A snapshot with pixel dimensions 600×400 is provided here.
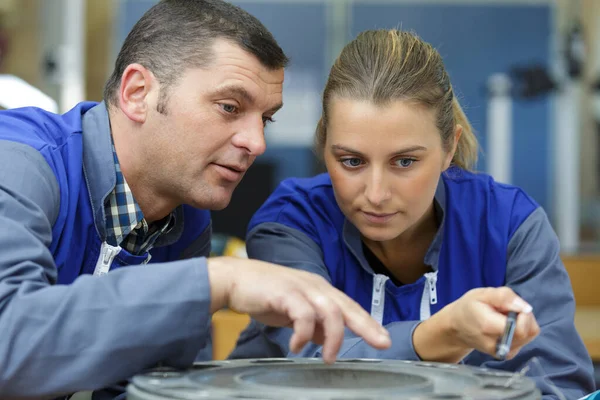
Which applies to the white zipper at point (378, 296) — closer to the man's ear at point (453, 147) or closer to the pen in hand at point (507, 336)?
the man's ear at point (453, 147)

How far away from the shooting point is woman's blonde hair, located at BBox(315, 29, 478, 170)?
1491 mm

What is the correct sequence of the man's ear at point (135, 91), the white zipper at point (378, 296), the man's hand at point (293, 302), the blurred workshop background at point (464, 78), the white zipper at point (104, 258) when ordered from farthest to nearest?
the blurred workshop background at point (464, 78) < the white zipper at point (378, 296) < the man's ear at point (135, 91) < the white zipper at point (104, 258) < the man's hand at point (293, 302)

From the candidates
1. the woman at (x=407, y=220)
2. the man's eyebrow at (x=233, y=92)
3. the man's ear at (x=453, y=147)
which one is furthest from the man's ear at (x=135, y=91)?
the man's ear at (x=453, y=147)

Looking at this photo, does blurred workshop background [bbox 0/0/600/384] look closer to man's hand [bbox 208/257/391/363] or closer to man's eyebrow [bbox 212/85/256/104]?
man's eyebrow [bbox 212/85/256/104]

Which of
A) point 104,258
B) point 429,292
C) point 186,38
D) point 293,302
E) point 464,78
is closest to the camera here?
point 293,302

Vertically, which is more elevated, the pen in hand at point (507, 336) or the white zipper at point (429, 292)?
the pen in hand at point (507, 336)

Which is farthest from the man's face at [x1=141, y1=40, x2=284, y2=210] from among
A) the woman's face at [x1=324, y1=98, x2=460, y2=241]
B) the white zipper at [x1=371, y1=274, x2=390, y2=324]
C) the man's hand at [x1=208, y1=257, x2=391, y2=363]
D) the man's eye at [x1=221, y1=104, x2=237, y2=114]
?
the man's hand at [x1=208, y1=257, x2=391, y2=363]

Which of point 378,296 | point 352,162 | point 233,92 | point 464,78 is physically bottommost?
point 378,296

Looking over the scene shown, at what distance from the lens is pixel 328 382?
0.98 m

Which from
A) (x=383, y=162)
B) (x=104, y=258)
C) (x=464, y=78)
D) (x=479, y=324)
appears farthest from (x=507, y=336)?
(x=464, y=78)

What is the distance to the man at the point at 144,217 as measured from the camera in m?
0.92

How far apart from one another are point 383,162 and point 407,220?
0.13 m

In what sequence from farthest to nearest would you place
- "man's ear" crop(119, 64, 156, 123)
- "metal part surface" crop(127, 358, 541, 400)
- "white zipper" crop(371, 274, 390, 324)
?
"white zipper" crop(371, 274, 390, 324) < "man's ear" crop(119, 64, 156, 123) < "metal part surface" crop(127, 358, 541, 400)

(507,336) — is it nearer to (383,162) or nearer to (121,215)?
(383,162)
